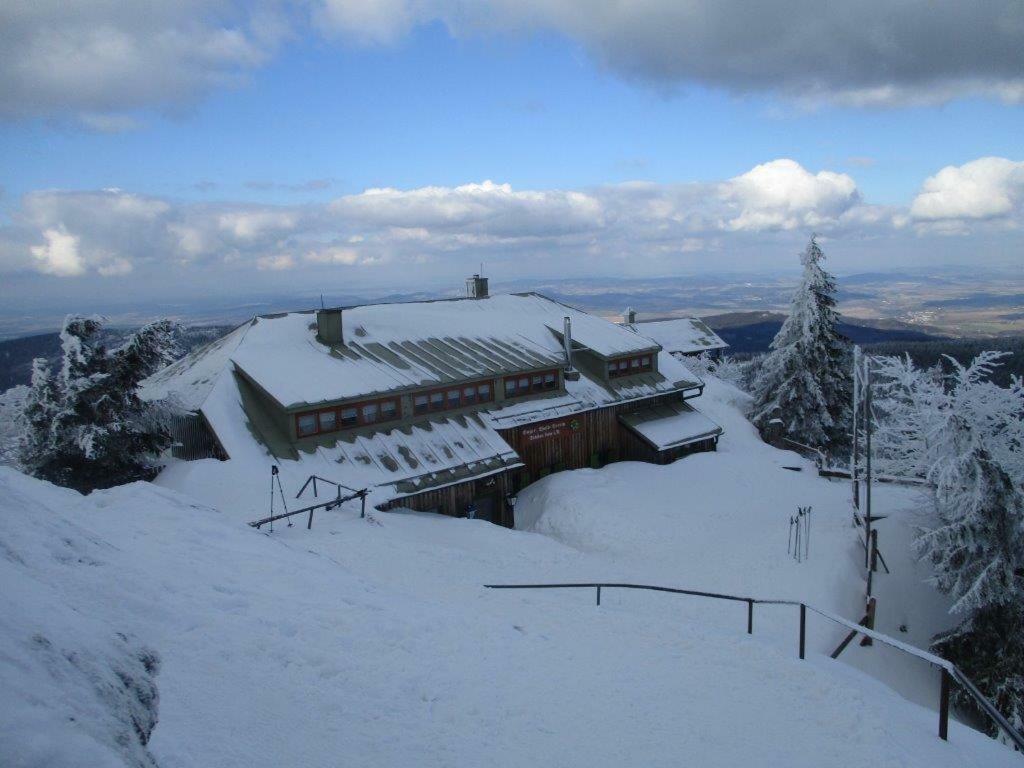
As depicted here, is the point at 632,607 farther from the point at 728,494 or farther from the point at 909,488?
the point at 909,488

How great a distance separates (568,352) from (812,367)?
49.1 feet

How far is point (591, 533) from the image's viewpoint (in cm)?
2319

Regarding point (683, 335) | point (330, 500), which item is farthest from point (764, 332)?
point (330, 500)

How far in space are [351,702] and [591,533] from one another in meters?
16.9

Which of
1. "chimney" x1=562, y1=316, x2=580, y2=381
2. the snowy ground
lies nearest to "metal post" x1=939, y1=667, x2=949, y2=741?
the snowy ground

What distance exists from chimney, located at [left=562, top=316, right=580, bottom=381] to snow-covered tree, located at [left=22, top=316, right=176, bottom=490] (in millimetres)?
17179

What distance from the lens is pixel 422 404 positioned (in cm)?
2588

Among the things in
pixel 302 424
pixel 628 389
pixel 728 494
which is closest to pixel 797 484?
pixel 728 494

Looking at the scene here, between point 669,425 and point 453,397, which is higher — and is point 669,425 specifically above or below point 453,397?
below

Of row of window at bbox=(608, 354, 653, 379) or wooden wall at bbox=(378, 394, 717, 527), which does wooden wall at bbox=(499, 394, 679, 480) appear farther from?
row of window at bbox=(608, 354, 653, 379)

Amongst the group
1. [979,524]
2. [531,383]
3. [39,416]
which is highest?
[39,416]

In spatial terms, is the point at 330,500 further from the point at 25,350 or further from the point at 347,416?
the point at 25,350

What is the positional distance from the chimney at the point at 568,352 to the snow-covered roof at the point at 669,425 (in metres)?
3.10

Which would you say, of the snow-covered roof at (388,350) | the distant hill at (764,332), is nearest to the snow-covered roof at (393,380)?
the snow-covered roof at (388,350)
